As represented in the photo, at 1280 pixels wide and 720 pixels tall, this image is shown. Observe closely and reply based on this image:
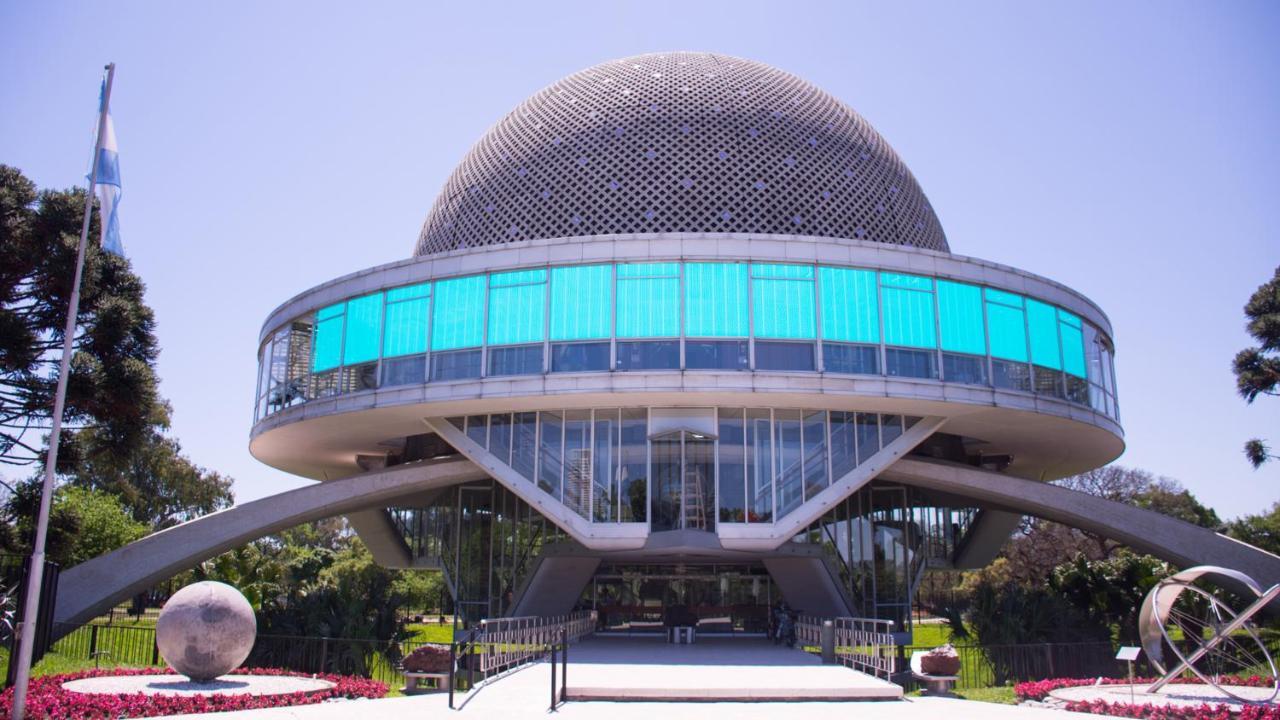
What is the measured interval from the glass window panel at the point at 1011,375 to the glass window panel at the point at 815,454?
3.25 metres

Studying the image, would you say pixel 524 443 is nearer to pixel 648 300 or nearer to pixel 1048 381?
pixel 648 300

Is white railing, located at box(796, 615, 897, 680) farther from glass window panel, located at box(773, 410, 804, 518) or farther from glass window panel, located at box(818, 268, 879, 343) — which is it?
glass window panel, located at box(818, 268, 879, 343)

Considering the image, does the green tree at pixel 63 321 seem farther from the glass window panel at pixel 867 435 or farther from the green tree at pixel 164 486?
the green tree at pixel 164 486

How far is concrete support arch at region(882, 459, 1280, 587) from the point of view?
19.6 meters

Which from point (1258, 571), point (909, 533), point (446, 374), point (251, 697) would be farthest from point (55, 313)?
point (1258, 571)

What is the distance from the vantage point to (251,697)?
35.7 feet

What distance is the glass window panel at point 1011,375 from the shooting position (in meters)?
18.7

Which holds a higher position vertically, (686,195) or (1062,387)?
(686,195)

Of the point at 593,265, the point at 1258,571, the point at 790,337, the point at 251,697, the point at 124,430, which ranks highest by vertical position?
the point at 593,265

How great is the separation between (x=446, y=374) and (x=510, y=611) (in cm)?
561

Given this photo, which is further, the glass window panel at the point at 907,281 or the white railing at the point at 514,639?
the glass window panel at the point at 907,281

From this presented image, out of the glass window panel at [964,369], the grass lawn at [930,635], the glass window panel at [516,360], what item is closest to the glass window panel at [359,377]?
the glass window panel at [516,360]

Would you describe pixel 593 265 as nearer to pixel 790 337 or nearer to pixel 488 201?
pixel 790 337

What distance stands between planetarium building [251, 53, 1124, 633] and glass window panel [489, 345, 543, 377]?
6 centimetres
